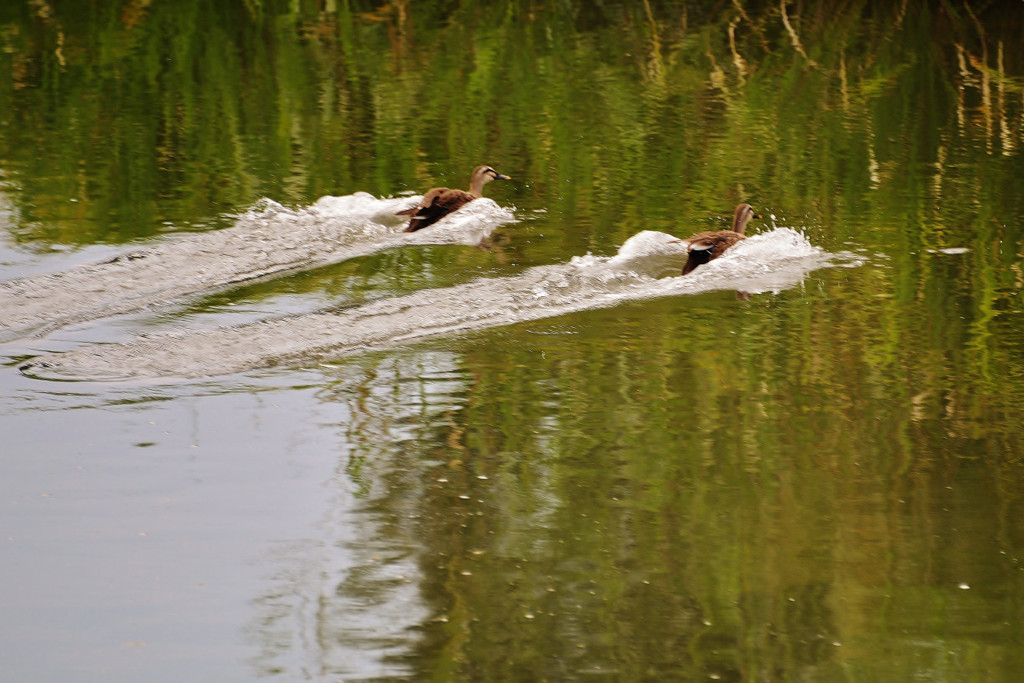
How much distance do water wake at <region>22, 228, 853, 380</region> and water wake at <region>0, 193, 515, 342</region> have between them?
2.28 ft

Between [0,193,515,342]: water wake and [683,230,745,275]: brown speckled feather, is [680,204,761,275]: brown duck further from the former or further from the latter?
[0,193,515,342]: water wake

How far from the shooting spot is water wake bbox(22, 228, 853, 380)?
6.78 metres

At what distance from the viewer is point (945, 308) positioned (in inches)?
313

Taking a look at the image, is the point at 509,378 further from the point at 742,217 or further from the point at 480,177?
the point at 480,177

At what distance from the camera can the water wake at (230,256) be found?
759cm

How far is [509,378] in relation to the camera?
6.78 meters

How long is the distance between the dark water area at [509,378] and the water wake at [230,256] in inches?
1.1

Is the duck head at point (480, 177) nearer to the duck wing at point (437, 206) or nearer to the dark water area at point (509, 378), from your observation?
the dark water area at point (509, 378)

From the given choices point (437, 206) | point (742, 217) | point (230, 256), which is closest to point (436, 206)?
point (437, 206)

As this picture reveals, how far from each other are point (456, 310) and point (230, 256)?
164 cm

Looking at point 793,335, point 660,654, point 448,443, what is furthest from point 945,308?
point 660,654

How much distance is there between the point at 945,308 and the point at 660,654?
4159mm

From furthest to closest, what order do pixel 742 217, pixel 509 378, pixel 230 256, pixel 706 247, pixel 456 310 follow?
pixel 742 217, pixel 230 256, pixel 706 247, pixel 456 310, pixel 509 378

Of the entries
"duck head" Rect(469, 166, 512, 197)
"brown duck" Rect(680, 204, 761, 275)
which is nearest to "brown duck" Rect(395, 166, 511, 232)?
"duck head" Rect(469, 166, 512, 197)
